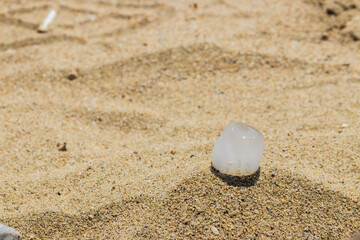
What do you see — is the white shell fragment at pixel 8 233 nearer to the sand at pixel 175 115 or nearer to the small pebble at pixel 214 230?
the sand at pixel 175 115

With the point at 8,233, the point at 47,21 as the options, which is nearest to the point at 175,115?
the point at 8,233

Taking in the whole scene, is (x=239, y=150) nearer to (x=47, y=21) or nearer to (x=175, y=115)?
(x=175, y=115)

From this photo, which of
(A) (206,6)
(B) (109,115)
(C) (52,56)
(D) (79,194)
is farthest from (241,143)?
(A) (206,6)

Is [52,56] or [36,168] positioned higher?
[52,56]

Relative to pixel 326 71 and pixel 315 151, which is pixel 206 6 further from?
pixel 315 151

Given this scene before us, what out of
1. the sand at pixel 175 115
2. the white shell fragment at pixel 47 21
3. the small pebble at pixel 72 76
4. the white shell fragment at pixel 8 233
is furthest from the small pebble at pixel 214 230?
the white shell fragment at pixel 47 21

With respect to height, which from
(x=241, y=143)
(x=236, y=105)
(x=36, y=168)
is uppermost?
(x=241, y=143)
